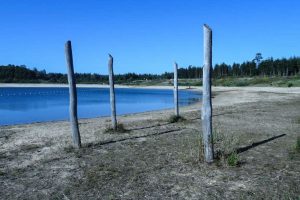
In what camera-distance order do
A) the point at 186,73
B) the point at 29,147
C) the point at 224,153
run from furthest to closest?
the point at 186,73
the point at 29,147
the point at 224,153

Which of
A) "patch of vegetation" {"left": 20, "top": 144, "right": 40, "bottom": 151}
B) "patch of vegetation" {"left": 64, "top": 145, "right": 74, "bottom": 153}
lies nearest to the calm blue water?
"patch of vegetation" {"left": 20, "top": 144, "right": 40, "bottom": 151}

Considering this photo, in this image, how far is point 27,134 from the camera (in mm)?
13211

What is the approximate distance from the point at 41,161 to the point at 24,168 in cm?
66

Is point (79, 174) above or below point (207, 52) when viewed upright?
below

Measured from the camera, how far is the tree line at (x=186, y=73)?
4244 inches

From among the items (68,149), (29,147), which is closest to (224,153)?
(68,149)

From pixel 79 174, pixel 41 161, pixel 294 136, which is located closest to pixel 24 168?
pixel 41 161

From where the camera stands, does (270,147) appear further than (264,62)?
No

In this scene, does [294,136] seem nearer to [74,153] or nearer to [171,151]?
[171,151]

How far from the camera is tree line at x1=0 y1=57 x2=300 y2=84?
354ft

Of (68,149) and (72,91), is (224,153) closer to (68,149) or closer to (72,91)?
(68,149)

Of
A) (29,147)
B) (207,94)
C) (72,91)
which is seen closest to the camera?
(207,94)

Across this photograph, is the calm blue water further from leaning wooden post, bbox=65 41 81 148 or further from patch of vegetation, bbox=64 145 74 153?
leaning wooden post, bbox=65 41 81 148

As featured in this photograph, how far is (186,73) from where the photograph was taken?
153 metres
